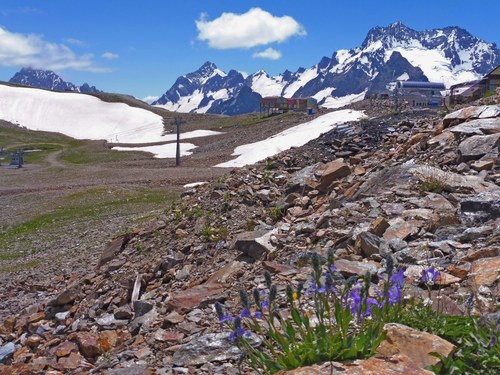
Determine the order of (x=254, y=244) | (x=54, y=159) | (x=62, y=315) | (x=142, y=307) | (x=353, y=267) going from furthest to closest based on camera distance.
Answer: (x=54, y=159)
(x=62, y=315)
(x=254, y=244)
(x=142, y=307)
(x=353, y=267)

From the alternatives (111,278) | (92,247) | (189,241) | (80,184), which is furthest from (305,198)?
(80,184)

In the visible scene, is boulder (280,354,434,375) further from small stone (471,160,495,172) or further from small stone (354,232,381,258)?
small stone (471,160,495,172)

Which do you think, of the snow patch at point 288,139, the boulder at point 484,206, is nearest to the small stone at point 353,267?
the boulder at point 484,206

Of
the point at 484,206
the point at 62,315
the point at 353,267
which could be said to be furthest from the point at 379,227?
the point at 62,315

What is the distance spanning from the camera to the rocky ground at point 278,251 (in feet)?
Result: 21.1

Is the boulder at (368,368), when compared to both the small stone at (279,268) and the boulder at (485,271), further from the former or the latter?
the small stone at (279,268)

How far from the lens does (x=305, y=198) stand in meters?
12.2

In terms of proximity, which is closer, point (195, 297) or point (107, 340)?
point (195, 297)

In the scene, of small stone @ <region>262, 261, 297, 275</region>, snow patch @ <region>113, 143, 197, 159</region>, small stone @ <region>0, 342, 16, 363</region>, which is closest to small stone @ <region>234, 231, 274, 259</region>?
small stone @ <region>262, 261, 297, 275</region>

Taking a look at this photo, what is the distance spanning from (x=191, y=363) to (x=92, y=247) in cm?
1538

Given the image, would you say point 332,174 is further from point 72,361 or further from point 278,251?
point 72,361

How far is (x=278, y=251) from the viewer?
923cm

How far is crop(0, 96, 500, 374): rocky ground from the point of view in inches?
253

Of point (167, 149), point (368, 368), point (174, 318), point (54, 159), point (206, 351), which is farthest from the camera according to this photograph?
point (54, 159)
